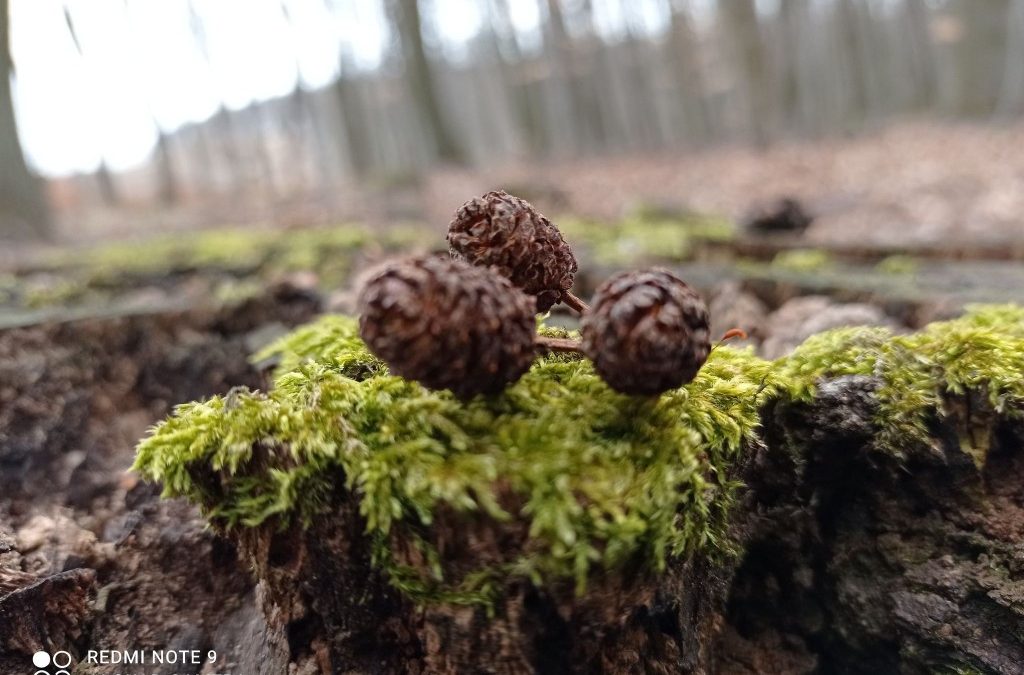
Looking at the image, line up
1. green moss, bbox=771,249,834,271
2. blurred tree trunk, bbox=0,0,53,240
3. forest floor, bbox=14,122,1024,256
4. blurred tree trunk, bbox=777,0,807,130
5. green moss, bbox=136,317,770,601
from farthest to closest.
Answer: blurred tree trunk, bbox=777,0,807,130, blurred tree trunk, bbox=0,0,53,240, forest floor, bbox=14,122,1024,256, green moss, bbox=771,249,834,271, green moss, bbox=136,317,770,601

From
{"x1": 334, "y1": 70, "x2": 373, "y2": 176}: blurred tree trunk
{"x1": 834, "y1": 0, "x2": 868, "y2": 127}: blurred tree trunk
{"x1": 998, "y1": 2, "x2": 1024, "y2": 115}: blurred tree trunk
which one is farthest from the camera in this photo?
{"x1": 834, "y1": 0, "x2": 868, "y2": 127}: blurred tree trunk

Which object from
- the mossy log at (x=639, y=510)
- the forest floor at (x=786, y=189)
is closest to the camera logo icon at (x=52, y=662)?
the mossy log at (x=639, y=510)

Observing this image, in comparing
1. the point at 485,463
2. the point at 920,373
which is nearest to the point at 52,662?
the point at 485,463

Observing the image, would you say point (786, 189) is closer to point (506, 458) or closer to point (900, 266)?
point (900, 266)

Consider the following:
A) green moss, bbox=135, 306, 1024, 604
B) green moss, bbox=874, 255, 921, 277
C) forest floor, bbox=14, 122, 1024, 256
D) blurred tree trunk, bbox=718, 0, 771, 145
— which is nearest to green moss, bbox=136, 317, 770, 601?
green moss, bbox=135, 306, 1024, 604

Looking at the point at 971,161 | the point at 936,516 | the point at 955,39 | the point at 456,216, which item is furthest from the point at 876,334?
the point at 955,39

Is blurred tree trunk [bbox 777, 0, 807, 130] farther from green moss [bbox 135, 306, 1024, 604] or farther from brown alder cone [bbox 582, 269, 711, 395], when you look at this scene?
brown alder cone [bbox 582, 269, 711, 395]

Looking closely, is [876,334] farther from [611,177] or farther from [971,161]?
[611,177]
